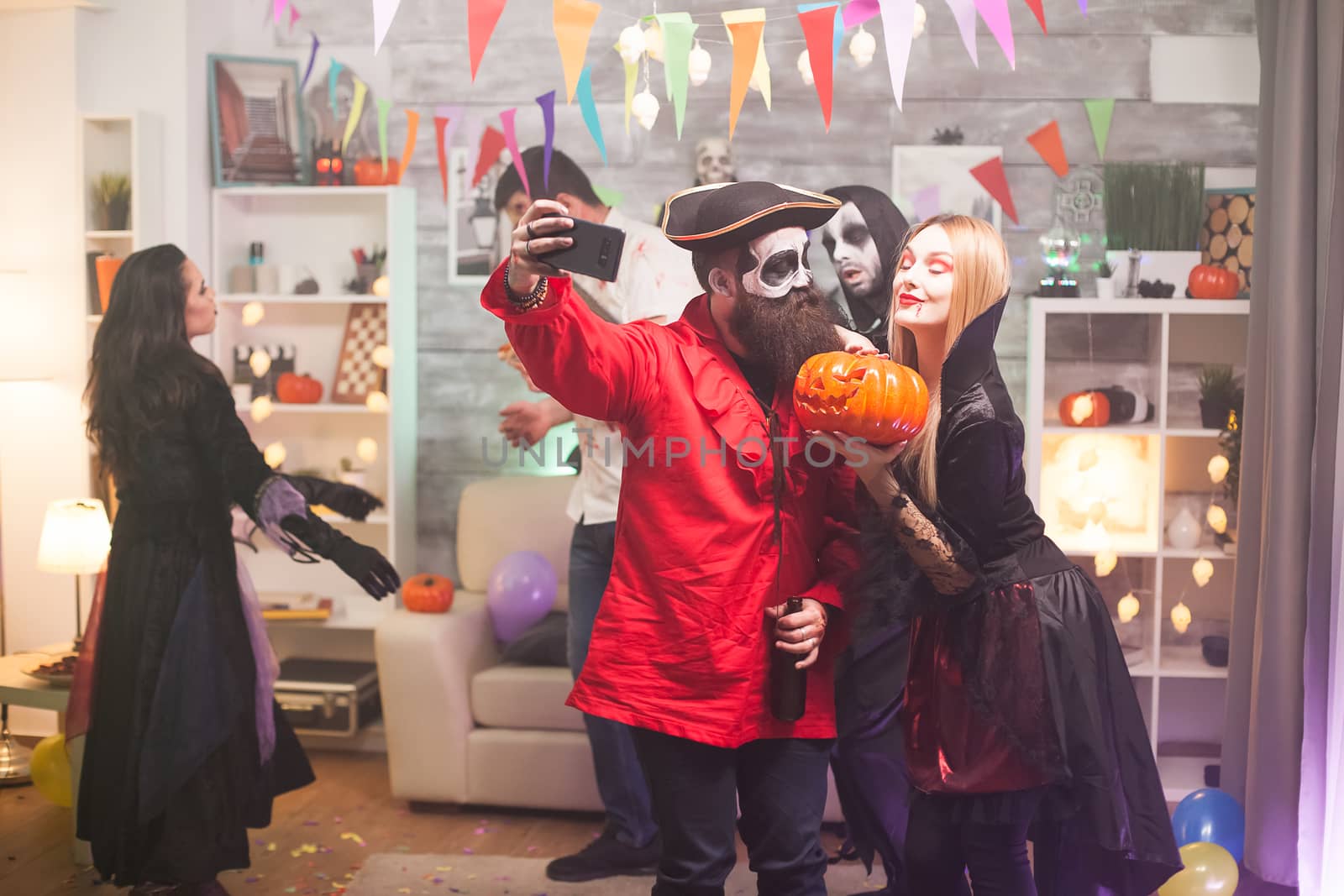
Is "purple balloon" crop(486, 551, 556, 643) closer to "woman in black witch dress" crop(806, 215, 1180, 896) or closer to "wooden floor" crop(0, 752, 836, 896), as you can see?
"wooden floor" crop(0, 752, 836, 896)

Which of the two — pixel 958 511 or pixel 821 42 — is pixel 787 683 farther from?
pixel 821 42

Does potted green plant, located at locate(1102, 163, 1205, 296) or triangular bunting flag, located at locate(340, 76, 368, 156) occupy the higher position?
triangular bunting flag, located at locate(340, 76, 368, 156)

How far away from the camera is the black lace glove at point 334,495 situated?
98.4 inches

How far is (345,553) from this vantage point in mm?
2377

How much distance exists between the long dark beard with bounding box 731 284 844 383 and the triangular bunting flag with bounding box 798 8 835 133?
107 cm

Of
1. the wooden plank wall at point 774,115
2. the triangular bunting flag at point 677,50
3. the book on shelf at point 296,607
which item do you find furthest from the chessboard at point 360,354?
the triangular bunting flag at point 677,50

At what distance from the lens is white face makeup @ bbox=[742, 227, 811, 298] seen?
1746mm

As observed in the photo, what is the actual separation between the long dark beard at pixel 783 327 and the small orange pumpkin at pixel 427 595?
1.85m

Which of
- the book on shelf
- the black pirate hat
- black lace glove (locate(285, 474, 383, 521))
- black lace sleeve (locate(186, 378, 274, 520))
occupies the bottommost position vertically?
the book on shelf

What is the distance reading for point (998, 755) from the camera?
1.72m

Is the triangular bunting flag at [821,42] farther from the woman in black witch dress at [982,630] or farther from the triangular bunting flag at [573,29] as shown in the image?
the woman in black witch dress at [982,630]

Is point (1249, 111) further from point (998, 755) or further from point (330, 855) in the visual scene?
point (330, 855)

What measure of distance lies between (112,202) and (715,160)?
2013 millimetres

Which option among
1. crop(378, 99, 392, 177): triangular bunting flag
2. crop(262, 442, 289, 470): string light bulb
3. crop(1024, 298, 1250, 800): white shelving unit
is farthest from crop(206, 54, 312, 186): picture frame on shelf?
crop(1024, 298, 1250, 800): white shelving unit
